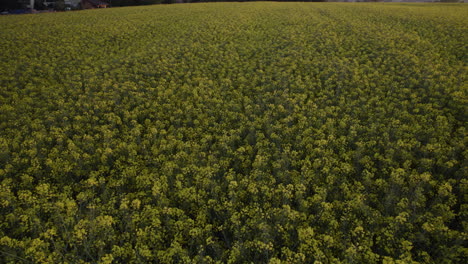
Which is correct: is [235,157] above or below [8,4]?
below

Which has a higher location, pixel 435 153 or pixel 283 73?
pixel 283 73

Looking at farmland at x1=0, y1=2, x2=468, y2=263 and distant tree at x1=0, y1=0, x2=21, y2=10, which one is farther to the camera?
distant tree at x1=0, y1=0, x2=21, y2=10

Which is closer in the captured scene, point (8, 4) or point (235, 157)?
point (235, 157)

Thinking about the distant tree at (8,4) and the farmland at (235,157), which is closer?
the farmland at (235,157)

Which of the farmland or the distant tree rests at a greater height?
the distant tree

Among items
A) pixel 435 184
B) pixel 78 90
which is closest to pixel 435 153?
pixel 435 184

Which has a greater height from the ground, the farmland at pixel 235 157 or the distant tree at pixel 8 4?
the distant tree at pixel 8 4

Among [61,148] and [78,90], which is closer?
[61,148]

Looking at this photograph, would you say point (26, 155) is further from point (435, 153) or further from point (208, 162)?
point (435, 153)
